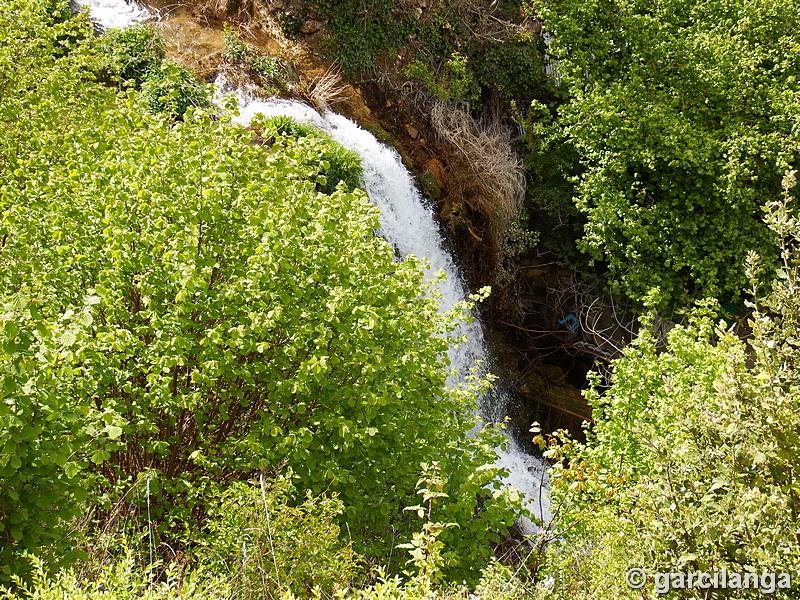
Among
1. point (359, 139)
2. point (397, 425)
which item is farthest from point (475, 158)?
point (397, 425)

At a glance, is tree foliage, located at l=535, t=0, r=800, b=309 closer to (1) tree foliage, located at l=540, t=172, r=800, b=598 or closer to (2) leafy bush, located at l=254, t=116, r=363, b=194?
(2) leafy bush, located at l=254, t=116, r=363, b=194

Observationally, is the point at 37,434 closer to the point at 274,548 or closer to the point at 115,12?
the point at 274,548

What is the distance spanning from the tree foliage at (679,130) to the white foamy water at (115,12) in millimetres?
8188

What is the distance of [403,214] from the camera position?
34.4 ft

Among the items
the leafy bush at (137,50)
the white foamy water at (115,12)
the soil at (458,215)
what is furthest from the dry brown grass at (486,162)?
the white foamy water at (115,12)

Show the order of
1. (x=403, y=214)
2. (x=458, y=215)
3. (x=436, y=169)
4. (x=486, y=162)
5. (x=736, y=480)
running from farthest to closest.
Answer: (x=486, y=162)
(x=436, y=169)
(x=458, y=215)
(x=403, y=214)
(x=736, y=480)

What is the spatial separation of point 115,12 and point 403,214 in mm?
6925

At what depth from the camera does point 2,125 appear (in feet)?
21.2

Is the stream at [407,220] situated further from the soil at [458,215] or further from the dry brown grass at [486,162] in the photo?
the dry brown grass at [486,162]

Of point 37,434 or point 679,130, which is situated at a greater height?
point 679,130

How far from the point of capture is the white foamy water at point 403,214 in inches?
406

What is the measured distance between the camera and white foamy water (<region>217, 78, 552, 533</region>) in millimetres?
10312

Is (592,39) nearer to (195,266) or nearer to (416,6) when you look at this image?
(416,6)

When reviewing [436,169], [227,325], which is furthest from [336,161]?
[227,325]
